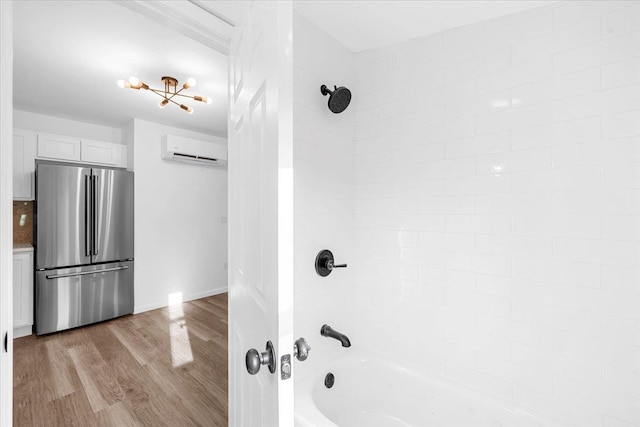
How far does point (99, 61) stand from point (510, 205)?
132 inches

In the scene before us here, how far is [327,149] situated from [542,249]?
4.24 feet

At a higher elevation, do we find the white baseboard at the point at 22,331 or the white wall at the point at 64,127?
the white wall at the point at 64,127

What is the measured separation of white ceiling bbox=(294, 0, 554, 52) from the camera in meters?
1.51

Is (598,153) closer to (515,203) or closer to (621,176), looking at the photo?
(621,176)

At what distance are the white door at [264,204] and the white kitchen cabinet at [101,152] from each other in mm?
3769

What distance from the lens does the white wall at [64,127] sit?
3562 mm

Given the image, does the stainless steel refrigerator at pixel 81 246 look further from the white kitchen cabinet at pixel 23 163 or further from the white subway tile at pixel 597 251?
the white subway tile at pixel 597 251

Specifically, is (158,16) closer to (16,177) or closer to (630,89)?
(630,89)

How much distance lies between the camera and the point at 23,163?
332 cm

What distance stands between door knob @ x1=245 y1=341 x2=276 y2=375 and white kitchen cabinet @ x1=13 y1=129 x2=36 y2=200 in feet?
13.7

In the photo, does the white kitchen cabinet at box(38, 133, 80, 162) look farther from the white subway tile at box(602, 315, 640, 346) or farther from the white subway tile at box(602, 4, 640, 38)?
the white subway tile at box(602, 315, 640, 346)

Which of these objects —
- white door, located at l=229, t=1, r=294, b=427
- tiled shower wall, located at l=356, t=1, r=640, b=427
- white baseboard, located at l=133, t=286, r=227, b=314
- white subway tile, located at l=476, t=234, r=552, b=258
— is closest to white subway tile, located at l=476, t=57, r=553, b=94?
tiled shower wall, located at l=356, t=1, r=640, b=427

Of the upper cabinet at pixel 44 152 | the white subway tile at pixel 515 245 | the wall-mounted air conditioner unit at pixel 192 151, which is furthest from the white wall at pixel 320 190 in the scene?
the upper cabinet at pixel 44 152

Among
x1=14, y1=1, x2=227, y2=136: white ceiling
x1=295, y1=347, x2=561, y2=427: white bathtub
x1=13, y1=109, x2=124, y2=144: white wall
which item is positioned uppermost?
x1=14, y1=1, x2=227, y2=136: white ceiling
